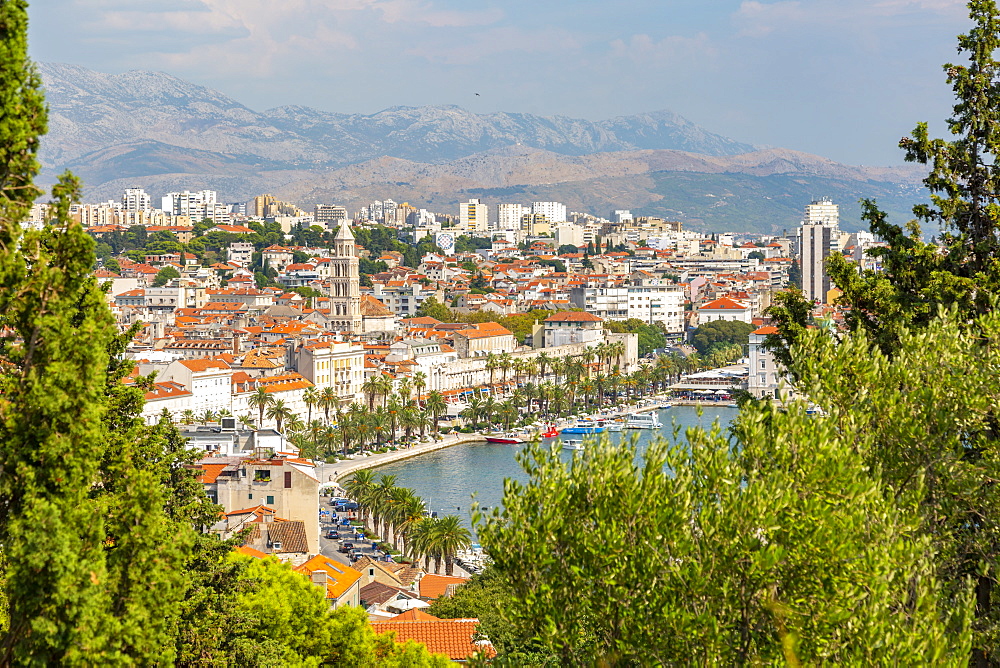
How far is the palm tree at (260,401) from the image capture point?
1591 inches

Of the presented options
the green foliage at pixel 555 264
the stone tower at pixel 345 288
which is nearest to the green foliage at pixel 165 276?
the stone tower at pixel 345 288

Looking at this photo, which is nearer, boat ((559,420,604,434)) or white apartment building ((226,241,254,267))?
boat ((559,420,604,434))

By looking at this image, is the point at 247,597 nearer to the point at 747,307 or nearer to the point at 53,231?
the point at 53,231

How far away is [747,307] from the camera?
79.1 m

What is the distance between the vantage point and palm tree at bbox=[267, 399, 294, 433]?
4006cm

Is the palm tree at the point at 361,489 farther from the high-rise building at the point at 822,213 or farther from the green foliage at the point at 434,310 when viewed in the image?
the high-rise building at the point at 822,213

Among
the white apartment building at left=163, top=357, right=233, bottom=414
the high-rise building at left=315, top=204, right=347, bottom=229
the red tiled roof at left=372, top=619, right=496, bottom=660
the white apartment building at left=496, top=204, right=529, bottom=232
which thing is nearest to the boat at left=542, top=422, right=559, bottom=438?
the white apartment building at left=163, top=357, right=233, bottom=414

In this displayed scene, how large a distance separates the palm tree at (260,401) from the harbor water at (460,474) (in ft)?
16.4

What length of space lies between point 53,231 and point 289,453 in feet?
75.1

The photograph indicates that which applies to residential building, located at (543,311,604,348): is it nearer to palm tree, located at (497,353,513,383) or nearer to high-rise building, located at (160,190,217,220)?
palm tree, located at (497,353,513,383)

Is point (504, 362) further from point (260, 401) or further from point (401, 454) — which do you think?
point (260, 401)

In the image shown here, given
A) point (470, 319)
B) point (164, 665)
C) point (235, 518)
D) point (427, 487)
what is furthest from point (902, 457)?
point (470, 319)

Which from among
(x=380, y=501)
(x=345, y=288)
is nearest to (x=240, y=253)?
(x=345, y=288)

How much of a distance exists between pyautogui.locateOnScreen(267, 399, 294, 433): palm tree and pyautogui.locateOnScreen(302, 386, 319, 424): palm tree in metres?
1.28
